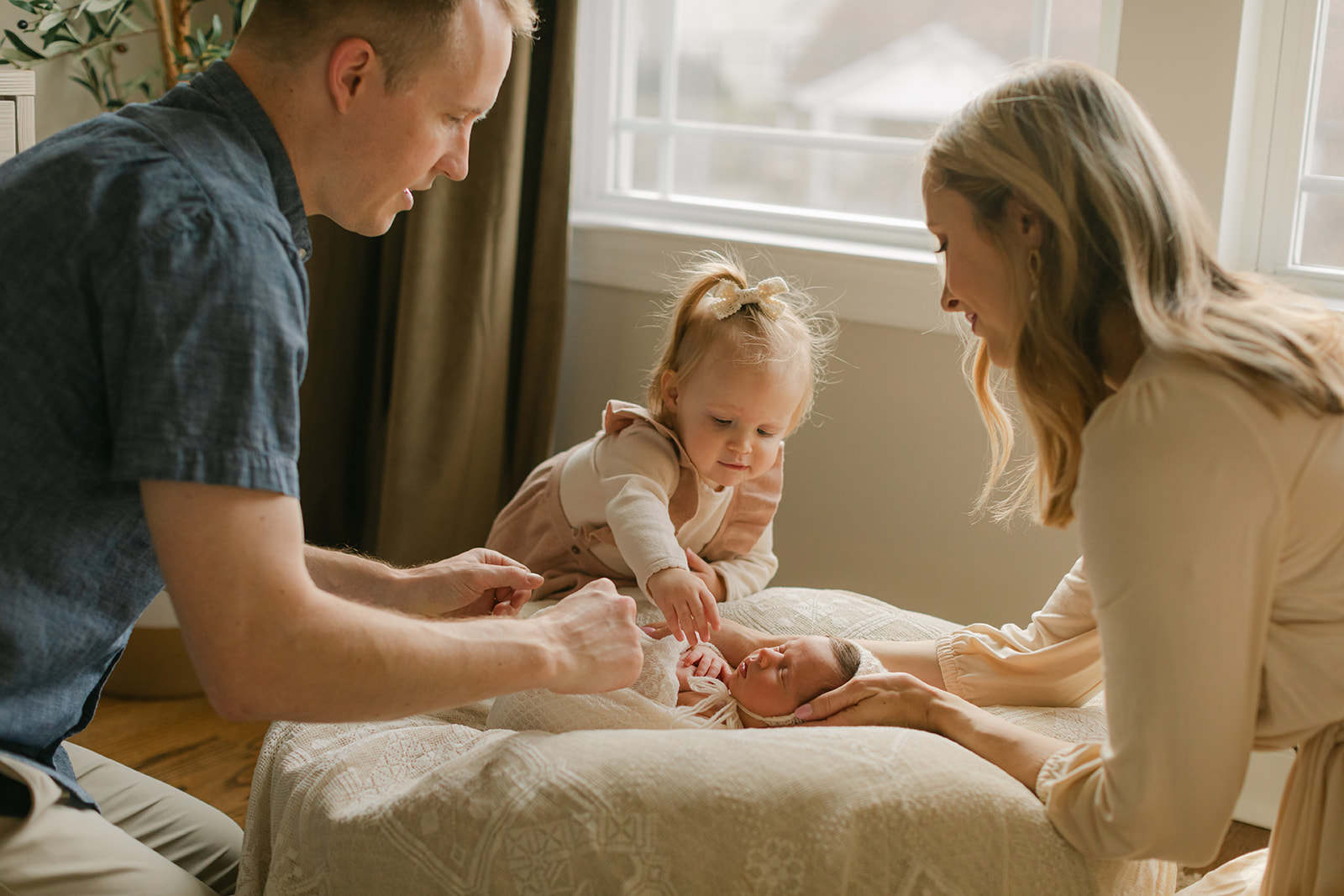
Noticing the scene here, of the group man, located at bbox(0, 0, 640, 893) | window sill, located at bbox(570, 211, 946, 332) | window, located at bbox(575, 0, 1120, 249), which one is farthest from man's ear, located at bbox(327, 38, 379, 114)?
window, located at bbox(575, 0, 1120, 249)

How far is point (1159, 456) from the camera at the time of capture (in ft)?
3.43

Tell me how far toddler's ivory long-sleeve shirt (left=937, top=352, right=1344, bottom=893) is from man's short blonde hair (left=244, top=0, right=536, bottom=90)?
2.55 ft

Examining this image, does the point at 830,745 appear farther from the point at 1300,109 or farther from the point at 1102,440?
the point at 1300,109

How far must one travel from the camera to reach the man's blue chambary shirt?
94 cm

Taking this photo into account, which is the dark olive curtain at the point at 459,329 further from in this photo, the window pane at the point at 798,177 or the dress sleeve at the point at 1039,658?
the dress sleeve at the point at 1039,658

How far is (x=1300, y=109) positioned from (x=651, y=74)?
1501 mm

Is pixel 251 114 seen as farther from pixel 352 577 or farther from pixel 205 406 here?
pixel 352 577

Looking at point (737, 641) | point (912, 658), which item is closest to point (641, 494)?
point (737, 641)

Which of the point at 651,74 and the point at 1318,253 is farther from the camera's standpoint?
the point at 651,74

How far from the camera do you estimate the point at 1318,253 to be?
84.7 inches

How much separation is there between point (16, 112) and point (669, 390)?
4.57 ft

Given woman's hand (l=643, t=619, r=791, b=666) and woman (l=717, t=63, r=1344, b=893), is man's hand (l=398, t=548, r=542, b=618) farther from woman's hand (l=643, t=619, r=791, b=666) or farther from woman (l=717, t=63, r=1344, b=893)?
woman (l=717, t=63, r=1344, b=893)

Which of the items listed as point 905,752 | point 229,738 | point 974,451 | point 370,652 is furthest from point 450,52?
point 229,738

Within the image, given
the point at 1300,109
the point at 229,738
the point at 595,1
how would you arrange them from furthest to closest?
the point at 595,1 < the point at 229,738 < the point at 1300,109
